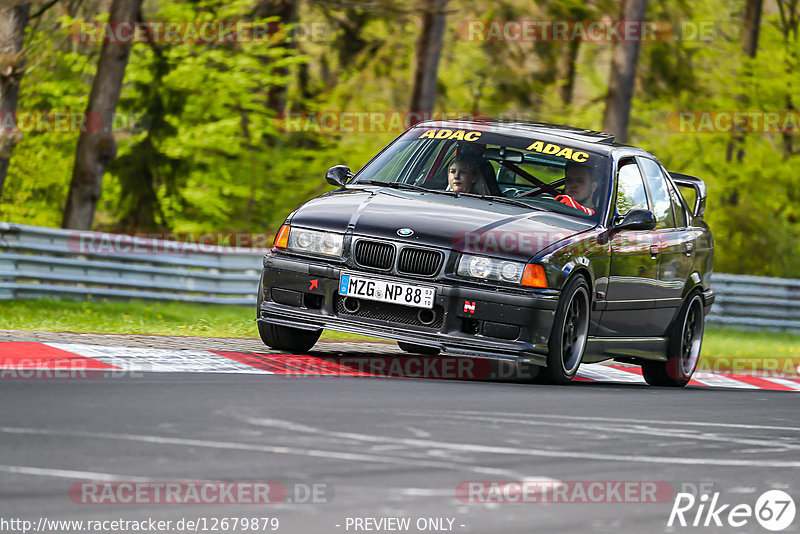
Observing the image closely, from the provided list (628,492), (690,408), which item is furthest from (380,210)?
(628,492)

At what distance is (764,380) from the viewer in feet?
41.3

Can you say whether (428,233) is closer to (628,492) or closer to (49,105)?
(628,492)

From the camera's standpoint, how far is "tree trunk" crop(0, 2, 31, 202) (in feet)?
47.3

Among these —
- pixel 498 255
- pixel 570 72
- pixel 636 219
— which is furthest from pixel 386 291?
pixel 570 72

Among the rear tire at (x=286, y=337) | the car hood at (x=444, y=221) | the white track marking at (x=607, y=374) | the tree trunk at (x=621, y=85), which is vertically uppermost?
the tree trunk at (x=621, y=85)

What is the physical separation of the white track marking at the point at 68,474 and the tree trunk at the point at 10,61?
10674mm

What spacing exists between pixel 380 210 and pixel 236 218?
18322mm

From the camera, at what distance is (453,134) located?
9695 mm

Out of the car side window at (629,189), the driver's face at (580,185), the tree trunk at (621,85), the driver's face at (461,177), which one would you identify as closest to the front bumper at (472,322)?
the driver's face at (580,185)

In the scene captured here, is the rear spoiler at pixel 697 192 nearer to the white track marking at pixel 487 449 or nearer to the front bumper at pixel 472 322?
the front bumper at pixel 472 322

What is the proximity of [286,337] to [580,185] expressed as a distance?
2.38 m

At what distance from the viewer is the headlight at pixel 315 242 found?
8234 mm

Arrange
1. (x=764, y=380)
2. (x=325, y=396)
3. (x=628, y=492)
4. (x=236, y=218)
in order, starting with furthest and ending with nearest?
(x=236, y=218)
(x=764, y=380)
(x=325, y=396)
(x=628, y=492)

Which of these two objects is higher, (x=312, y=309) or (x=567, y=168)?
(x=567, y=168)
